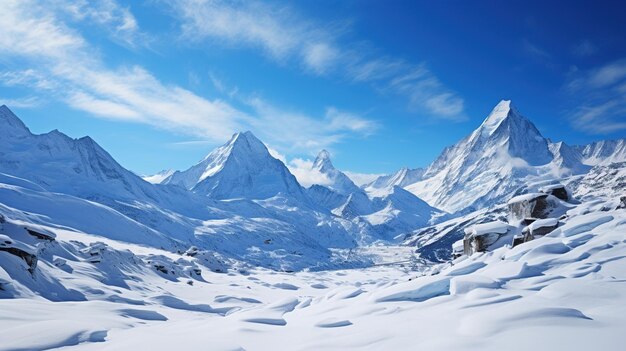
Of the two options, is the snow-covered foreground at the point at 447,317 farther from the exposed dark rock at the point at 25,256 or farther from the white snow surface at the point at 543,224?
the exposed dark rock at the point at 25,256

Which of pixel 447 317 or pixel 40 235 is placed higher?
pixel 40 235

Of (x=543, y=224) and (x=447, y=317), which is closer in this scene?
(x=447, y=317)

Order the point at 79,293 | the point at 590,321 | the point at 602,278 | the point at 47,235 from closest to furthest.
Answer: the point at 590,321
the point at 602,278
the point at 79,293
the point at 47,235

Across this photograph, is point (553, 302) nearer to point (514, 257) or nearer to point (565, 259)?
point (565, 259)

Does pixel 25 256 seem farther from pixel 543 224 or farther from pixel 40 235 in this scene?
pixel 543 224

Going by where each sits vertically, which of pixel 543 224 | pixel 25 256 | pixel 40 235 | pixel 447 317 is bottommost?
pixel 447 317

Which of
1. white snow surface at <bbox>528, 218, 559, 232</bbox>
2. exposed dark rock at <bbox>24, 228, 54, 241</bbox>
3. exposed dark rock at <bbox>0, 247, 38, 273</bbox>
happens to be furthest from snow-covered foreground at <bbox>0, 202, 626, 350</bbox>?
exposed dark rock at <bbox>24, 228, 54, 241</bbox>

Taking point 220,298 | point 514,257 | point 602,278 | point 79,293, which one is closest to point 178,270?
point 220,298

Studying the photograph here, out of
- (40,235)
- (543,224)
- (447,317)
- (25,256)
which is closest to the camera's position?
(447,317)

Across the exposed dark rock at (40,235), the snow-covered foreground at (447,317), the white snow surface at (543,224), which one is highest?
the exposed dark rock at (40,235)

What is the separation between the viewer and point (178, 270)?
82375 mm

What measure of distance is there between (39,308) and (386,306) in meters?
18.2

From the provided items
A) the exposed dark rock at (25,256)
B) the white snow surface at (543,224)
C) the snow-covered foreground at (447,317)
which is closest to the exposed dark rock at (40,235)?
the exposed dark rock at (25,256)

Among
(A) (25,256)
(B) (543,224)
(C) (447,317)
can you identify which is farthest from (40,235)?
(B) (543,224)
